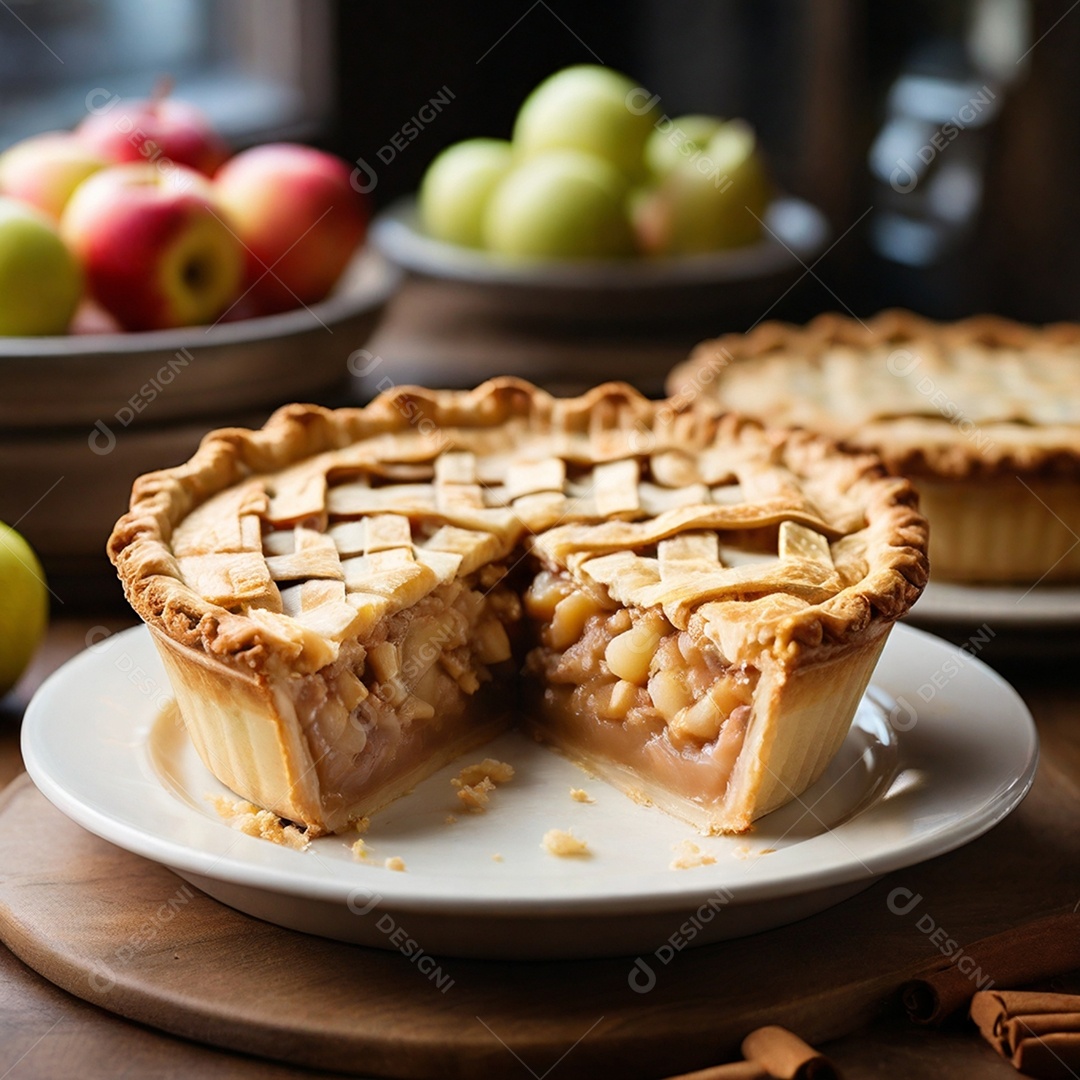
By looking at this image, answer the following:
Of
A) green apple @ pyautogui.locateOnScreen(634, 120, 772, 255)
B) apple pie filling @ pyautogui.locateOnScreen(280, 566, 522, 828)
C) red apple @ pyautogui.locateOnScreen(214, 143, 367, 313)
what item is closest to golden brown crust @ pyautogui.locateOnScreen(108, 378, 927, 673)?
apple pie filling @ pyautogui.locateOnScreen(280, 566, 522, 828)

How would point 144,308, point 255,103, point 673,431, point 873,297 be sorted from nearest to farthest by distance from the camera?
1. point 673,431
2. point 144,308
3. point 255,103
4. point 873,297

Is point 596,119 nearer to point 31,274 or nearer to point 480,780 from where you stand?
point 31,274

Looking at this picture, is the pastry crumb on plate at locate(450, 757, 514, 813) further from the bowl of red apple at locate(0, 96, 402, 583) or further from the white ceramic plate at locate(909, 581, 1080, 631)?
the bowl of red apple at locate(0, 96, 402, 583)

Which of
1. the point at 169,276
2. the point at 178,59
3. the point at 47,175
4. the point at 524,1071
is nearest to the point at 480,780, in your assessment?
the point at 524,1071

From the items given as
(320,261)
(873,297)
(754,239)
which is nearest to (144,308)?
(320,261)

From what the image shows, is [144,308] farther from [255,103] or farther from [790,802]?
[255,103]

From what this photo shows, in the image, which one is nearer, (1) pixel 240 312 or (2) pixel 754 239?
(1) pixel 240 312

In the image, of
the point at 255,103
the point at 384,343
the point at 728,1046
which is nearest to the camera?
the point at 728,1046
